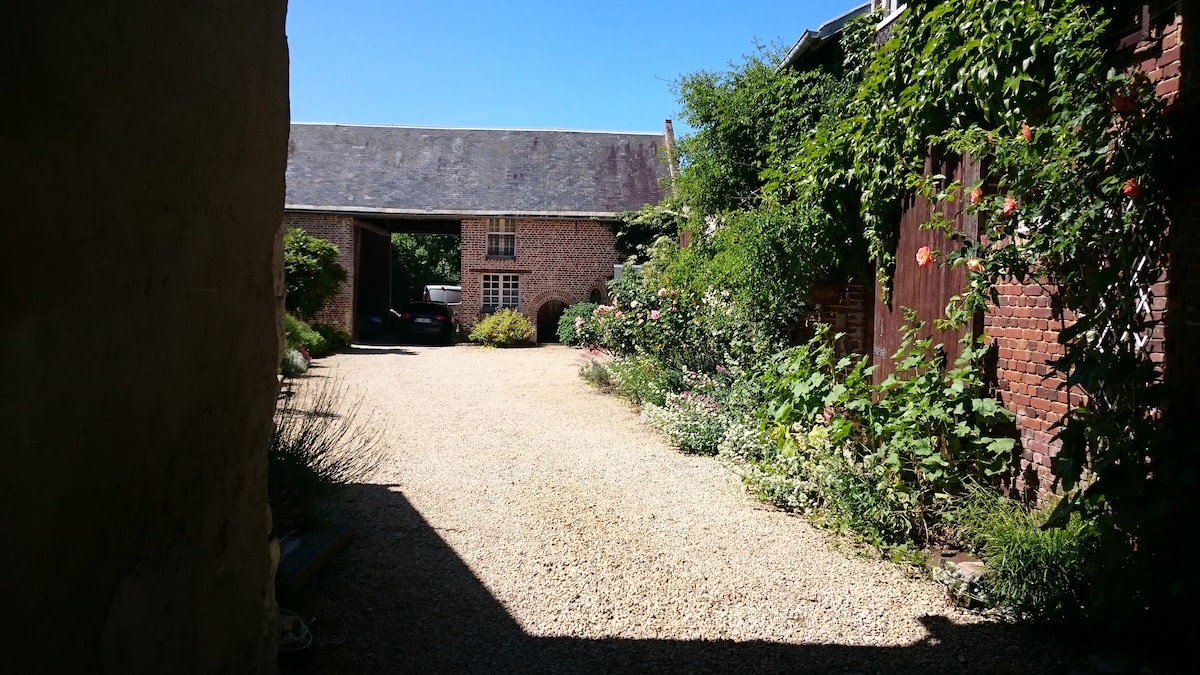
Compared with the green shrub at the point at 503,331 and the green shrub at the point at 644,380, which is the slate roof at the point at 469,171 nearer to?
the green shrub at the point at 503,331

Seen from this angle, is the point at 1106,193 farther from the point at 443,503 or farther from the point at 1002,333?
the point at 443,503

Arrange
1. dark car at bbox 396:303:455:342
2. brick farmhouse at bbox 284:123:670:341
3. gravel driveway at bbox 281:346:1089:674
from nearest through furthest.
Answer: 1. gravel driveway at bbox 281:346:1089:674
2. brick farmhouse at bbox 284:123:670:341
3. dark car at bbox 396:303:455:342

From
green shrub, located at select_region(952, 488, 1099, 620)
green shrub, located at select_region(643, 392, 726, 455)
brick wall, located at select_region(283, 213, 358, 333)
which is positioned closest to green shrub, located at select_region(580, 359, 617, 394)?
green shrub, located at select_region(643, 392, 726, 455)

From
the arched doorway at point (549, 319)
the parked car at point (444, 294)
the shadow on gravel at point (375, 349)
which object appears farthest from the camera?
the parked car at point (444, 294)

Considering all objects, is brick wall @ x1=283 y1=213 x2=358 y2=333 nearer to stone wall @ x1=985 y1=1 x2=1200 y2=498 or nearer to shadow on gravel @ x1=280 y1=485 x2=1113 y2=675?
shadow on gravel @ x1=280 y1=485 x2=1113 y2=675

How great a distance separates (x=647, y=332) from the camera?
36.5 feet

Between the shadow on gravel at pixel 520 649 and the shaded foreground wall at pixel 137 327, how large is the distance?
1222 mm

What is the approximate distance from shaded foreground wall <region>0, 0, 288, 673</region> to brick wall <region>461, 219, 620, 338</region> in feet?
74.2

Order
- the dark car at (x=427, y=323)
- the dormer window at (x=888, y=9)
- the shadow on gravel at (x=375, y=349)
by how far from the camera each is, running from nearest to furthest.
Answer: the dormer window at (x=888, y=9) → the shadow on gravel at (x=375, y=349) → the dark car at (x=427, y=323)

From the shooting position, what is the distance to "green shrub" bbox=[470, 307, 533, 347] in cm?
2339

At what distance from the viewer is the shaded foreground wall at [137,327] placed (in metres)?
1.48

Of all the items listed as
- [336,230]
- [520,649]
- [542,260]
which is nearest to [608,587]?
[520,649]

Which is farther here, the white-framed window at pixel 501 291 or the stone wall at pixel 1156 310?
the white-framed window at pixel 501 291

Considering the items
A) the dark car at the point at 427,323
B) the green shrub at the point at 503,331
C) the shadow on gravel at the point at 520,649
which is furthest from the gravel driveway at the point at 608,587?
the dark car at the point at 427,323
